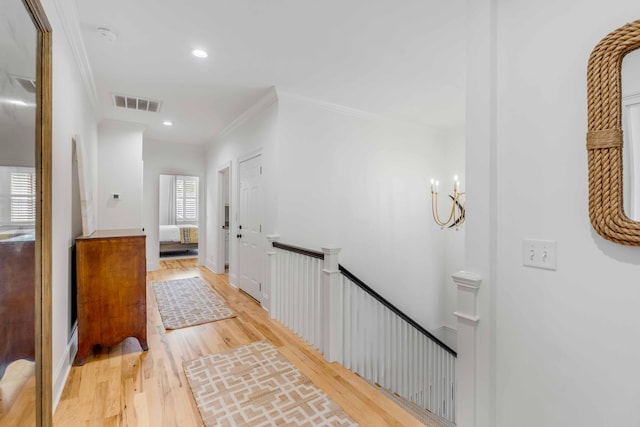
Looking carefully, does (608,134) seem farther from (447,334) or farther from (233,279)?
(233,279)

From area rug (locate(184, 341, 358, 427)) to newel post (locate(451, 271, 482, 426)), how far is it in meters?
0.65

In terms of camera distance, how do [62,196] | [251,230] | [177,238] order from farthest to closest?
[177,238], [251,230], [62,196]

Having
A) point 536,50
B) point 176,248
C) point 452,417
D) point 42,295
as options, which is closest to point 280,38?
point 536,50

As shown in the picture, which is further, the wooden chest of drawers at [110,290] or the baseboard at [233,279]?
→ the baseboard at [233,279]

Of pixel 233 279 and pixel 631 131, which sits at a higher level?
pixel 631 131

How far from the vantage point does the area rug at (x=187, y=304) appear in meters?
3.32

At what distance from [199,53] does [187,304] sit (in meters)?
2.88

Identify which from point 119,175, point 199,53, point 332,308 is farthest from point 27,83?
point 119,175

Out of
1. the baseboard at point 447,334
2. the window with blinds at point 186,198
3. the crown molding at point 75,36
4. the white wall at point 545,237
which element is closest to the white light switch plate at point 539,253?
the white wall at point 545,237

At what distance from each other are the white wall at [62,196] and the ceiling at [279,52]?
31cm

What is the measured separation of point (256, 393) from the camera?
2.00 meters

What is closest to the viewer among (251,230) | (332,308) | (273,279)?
(332,308)

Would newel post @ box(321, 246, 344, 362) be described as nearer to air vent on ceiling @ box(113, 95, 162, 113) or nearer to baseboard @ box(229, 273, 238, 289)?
baseboard @ box(229, 273, 238, 289)

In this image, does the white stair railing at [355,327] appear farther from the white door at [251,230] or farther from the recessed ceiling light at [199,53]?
the recessed ceiling light at [199,53]
